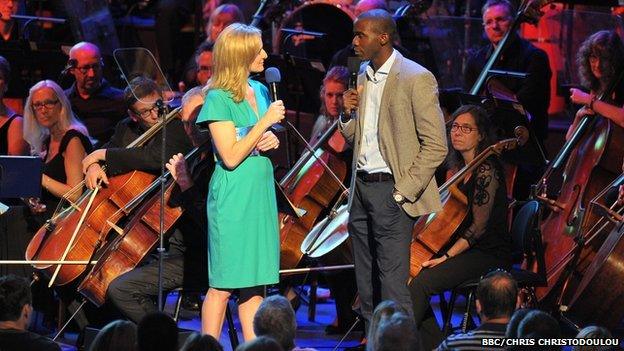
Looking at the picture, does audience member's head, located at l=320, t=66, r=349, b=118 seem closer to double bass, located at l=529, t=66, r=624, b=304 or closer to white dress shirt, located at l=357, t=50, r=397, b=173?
double bass, located at l=529, t=66, r=624, b=304

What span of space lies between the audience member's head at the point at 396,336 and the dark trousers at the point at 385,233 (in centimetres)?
124

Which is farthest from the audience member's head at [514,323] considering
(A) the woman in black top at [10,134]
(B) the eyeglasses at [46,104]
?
(A) the woman in black top at [10,134]

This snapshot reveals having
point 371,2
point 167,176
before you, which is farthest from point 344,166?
point 371,2

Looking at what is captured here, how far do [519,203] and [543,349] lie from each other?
2954 millimetres

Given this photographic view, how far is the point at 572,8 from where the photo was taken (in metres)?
10.7

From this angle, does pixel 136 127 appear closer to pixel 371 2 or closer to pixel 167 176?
pixel 167 176

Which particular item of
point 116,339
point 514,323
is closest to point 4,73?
point 116,339

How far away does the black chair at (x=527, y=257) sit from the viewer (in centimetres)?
685

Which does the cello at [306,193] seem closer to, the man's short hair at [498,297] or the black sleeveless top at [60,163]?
the black sleeveless top at [60,163]

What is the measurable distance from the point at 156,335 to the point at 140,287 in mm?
2174

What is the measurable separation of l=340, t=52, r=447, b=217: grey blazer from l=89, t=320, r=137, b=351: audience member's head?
1647 millimetres

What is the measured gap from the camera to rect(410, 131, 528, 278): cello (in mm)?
6832

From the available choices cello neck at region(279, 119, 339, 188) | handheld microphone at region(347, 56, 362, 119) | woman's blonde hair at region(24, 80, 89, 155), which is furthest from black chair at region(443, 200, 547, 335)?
woman's blonde hair at region(24, 80, 89, 155)

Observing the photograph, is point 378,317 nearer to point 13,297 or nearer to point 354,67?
point 354,67
